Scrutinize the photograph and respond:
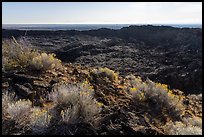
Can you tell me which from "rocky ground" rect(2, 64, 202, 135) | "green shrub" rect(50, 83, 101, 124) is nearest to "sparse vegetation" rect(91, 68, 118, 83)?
"rocky ground" rect(2, 64, 202, 135)

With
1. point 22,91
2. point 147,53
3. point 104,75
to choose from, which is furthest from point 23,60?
point 147,53

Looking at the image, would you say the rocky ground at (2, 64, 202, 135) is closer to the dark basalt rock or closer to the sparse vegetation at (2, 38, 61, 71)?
the dark basalt rock

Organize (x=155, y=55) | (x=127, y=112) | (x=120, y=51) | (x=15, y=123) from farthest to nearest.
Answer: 1. (x=120, y=51)
2. (x=155, y=55)
3. (x=127, y=112)
4. (x=15, y=123)

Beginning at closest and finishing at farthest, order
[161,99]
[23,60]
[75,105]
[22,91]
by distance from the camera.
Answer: [75,105]
[22,91]
[161,99]
[23,60]

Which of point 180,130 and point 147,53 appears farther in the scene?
point 147,53

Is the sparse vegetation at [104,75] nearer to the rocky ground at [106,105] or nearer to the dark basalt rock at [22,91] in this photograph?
the rocky ground at [106,105]

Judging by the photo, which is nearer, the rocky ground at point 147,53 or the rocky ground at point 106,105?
the rocky ground at point 106,105

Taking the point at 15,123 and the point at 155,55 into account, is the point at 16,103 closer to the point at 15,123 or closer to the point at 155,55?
the point at 15,123

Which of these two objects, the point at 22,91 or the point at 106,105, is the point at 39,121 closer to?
the point at 22,91

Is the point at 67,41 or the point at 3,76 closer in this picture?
the point at 3,76

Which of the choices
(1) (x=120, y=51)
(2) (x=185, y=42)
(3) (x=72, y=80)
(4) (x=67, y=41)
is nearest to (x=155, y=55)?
(1) (x=120, y=51)

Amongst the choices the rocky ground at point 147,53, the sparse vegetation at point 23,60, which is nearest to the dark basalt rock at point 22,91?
the sparse vegetation at point 23,60

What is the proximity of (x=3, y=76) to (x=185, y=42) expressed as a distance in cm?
4277

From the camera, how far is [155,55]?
38094mm
